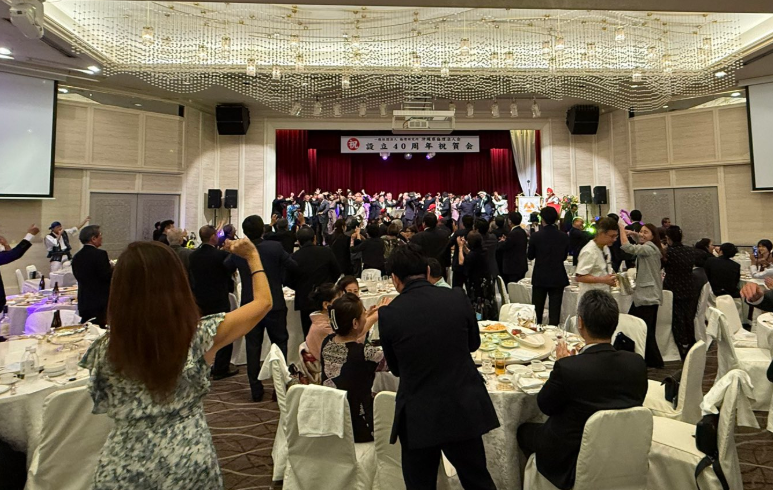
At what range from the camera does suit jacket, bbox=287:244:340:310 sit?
3.98 metres

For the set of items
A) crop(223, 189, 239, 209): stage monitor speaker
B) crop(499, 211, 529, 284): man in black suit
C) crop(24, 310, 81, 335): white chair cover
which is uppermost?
crop(223, 189, 239, 209): stage monitor speaker

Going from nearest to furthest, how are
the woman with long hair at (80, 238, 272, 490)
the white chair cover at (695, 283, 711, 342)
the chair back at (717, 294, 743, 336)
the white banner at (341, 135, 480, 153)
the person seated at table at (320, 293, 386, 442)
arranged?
the woman with long hair at (80, 238, 272, 490) < the person seated at table at (320, 293, 386, 442) < the chair back at (717, 294, 743, 336) < the white chair cover at (695, 283, 711, 342) < the white banner at (341, 135, 480, 153)

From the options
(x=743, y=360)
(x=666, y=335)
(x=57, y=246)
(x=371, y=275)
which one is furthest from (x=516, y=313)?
(x=57, y=246)

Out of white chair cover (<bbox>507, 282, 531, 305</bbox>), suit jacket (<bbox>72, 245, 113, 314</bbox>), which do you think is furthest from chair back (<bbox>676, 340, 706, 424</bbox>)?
suit jacket (<bbox>72, 245, 113, 314</bbox>)

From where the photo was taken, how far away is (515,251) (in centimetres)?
570

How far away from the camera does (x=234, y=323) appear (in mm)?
1295

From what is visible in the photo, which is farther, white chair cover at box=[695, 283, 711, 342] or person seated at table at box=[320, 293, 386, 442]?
white chair cover at box=[695, 283, 711, 342]

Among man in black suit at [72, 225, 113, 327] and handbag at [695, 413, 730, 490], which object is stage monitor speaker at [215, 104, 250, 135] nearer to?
man in black suit at [72, 225, 113, 327]

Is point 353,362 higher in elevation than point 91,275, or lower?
lower

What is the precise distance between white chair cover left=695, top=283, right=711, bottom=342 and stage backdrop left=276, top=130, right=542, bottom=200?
30.5 ft

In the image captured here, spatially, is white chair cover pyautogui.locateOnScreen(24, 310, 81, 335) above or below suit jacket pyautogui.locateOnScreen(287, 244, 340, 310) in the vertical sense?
below

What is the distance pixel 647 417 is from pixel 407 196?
12.0 meters

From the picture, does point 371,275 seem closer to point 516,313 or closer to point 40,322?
point 516,313

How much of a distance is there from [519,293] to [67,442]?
431cm
